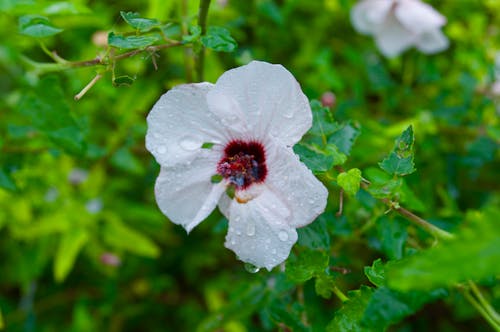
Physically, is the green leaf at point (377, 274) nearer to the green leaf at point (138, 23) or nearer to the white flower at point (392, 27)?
the green leaf at point (138, 23)

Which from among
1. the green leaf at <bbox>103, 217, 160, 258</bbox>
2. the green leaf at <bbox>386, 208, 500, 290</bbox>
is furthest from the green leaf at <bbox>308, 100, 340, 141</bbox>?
the green leaf at <bbox>103, 217, 160, 258</bbox>

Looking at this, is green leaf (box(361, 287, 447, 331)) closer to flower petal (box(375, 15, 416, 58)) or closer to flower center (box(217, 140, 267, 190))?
flower center (box(217, 140, 267, 190))

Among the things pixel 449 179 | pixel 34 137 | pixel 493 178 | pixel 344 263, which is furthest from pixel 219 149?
pixel 493 178

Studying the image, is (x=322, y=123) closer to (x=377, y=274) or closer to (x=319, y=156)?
(x=319, y=156)

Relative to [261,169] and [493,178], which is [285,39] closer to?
[493,178]

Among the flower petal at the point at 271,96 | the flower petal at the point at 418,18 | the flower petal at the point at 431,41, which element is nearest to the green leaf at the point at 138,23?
the flower petal at the point at 271,96

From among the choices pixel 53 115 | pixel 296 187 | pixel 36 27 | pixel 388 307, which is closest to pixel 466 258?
pixel 388 307
